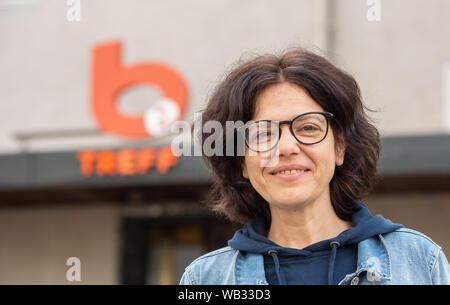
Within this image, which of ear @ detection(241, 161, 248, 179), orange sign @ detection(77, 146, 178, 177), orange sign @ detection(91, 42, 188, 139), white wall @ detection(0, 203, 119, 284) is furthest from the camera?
white wall @ detection(0, 203, 119, 284)

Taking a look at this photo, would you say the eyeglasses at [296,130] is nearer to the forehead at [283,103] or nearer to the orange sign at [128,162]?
the forehead at [283,103]

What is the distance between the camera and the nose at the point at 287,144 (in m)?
1.92

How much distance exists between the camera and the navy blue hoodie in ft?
6.27

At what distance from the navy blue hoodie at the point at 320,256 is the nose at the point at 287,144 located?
273 millimetres

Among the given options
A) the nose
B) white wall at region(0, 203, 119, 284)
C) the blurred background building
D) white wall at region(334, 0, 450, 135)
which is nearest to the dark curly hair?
the nose

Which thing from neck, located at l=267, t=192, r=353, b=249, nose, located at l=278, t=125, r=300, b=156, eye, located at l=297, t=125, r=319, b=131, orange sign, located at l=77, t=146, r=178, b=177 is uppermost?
eye, located at l=297, t=125, r=319, b=131

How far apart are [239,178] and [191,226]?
21.4 ft

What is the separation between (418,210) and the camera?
7902 millimetres

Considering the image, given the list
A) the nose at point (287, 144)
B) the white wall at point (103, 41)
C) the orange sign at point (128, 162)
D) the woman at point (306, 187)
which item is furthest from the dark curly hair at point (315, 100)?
the white wall at point (103, 41)

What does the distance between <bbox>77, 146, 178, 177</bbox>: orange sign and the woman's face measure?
5449mm

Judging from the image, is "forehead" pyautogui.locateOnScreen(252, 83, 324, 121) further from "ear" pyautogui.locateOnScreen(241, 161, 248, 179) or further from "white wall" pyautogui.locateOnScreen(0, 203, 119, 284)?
"white wall" pyautogui.locateOnScreen(0, 203, 119, 284)

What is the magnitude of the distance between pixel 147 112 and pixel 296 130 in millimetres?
6288
